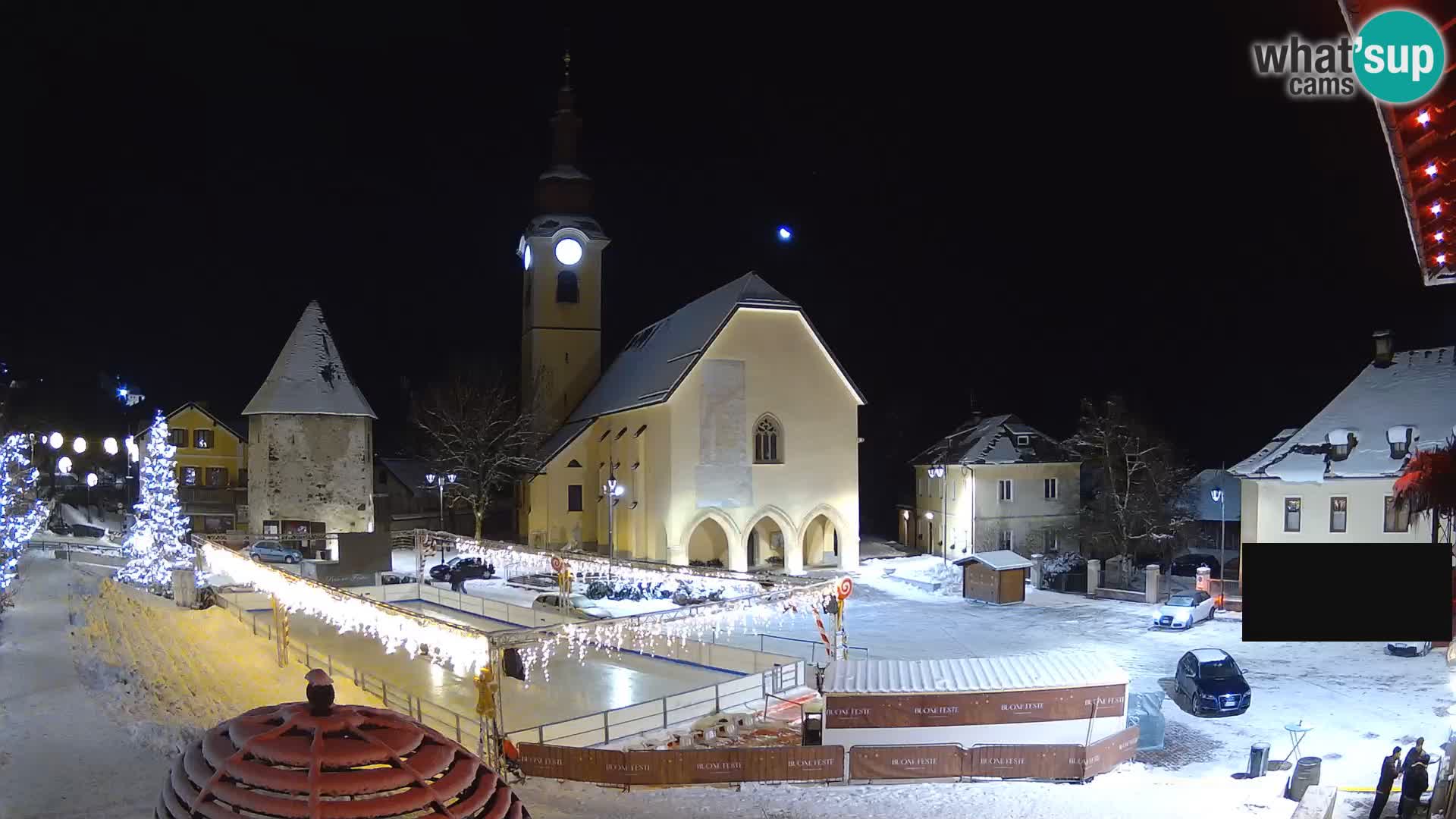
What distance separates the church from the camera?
124 ft

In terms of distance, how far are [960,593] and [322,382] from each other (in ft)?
97.0

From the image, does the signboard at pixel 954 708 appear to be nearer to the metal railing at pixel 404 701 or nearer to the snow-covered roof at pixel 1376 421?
the metal railing at pixel 404 701

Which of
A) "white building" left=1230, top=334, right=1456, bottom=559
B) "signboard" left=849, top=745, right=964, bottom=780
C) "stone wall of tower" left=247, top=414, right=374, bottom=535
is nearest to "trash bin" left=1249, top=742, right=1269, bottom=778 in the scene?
"signboard" left=849, top=745, right=964, bottom=780

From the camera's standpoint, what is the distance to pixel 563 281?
5047 cm

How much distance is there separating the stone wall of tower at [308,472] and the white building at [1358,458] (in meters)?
35.8

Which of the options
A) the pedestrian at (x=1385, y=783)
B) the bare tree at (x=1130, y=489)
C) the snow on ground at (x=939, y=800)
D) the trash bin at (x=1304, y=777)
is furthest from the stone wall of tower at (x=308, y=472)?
the pedestrian at (x=1385, y=783)

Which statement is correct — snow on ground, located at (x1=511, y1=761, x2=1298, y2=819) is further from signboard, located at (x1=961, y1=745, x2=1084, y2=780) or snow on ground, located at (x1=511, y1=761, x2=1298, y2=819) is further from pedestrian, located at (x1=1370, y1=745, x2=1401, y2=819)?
pedestrian, located at (x1=1370, y1=745, x2=1401, y2=819)

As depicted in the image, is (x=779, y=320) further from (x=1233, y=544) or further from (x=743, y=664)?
(x=1233, y=544)

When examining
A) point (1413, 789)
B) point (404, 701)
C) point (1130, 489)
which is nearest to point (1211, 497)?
point (1130, 489)

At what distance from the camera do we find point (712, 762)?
1423 cm

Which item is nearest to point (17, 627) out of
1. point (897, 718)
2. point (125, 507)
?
point (897, 718)

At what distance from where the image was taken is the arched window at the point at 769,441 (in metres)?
39.2

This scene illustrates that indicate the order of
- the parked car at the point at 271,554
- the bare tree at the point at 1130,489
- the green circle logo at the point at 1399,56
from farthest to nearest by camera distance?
the bare tree at the point at 1130,489 < the parked car at the point at 271,554 < the green circle logo at the point at 1399,56

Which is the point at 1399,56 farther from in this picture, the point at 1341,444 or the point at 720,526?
the point at 720,526
